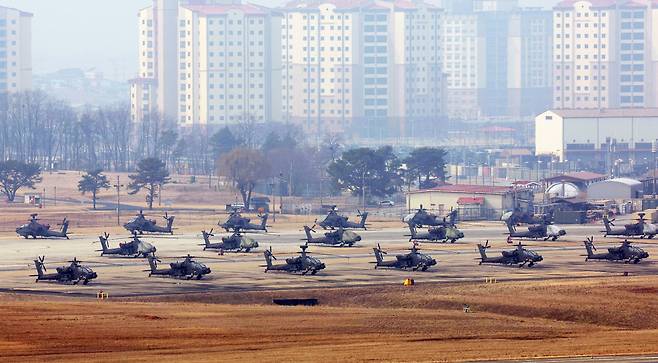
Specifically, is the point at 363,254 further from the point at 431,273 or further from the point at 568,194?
the point at 568,194

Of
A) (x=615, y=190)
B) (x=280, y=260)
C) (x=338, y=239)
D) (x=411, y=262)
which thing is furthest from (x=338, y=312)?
(x=615, y=190)

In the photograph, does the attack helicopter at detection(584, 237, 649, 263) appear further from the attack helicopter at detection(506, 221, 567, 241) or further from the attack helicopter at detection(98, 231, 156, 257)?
the attack helicopter at detection(98, 231, 156, 257)

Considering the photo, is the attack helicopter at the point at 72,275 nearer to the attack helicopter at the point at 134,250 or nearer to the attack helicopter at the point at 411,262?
the attack helicopter at the point at 134,250

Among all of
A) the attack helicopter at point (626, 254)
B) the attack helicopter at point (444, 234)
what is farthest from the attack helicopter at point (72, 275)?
the attack helicopter at point (444, 234)

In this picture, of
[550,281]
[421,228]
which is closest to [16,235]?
[421,228]

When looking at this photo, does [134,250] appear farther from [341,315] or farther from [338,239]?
[341,315]
